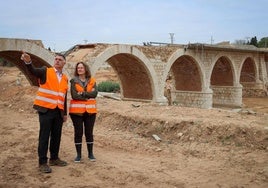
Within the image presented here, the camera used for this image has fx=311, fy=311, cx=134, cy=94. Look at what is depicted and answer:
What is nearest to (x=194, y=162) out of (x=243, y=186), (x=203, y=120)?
(x=243, y=186)

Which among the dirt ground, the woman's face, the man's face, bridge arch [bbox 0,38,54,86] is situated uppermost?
bridge arch [bbox 0,38,54,86]

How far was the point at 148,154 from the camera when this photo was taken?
520 centimetres

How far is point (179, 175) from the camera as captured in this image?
419cm

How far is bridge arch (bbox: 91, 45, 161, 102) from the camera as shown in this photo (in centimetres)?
1427

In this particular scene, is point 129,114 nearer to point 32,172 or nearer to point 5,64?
point 32,172

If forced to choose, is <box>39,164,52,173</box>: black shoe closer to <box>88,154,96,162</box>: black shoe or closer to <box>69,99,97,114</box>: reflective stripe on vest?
<box>88,154,96,162</box>: black shoe

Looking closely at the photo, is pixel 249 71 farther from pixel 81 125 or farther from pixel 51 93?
pixel 51 93

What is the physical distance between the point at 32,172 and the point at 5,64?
4460 cm

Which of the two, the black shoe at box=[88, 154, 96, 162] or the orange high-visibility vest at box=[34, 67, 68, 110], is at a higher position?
the orange high-visibility vest at box=[34, 67, 68, 110]

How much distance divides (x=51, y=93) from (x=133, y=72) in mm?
12337

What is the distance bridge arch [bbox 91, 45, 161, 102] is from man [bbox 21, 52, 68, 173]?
8.87 meters

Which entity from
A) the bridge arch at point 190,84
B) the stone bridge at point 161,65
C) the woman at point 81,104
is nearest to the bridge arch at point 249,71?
the stone bridge at point 161,65

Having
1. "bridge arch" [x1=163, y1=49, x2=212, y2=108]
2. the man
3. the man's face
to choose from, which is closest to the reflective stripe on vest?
the man

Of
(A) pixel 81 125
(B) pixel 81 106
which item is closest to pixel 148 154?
(A) pixel 81 125
